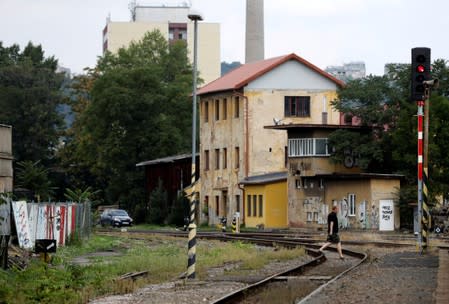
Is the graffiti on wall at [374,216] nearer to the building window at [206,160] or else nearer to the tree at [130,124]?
the building window at [206,160]

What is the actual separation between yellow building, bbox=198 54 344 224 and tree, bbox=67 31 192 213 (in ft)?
43.3

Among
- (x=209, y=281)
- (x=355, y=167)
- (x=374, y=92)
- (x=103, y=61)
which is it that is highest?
(x=103, y=61)

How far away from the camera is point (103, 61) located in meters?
116

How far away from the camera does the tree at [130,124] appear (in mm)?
102125

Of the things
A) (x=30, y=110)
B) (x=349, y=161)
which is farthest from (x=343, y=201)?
(x=30, y=110)

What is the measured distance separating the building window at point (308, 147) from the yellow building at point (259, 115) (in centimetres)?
730

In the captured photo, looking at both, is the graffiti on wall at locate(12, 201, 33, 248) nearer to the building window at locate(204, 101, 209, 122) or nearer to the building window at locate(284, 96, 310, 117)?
the building window at locate(284, 96, 310, 117)

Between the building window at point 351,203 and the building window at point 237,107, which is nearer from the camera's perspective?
the building window at point 351,203

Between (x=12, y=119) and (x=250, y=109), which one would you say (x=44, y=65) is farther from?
(x=250, y=109)

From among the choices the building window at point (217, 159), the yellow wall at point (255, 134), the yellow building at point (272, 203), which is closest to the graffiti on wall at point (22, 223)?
the yellow building at point (272, 203)

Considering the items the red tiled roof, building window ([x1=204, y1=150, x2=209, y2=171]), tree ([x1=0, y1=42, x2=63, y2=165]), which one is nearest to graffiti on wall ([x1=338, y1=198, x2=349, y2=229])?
the red tiled roof

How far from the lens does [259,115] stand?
86.2 meters

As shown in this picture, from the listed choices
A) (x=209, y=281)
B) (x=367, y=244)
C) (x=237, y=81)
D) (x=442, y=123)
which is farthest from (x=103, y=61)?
(x=209, y=281)

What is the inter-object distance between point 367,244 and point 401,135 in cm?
2485
